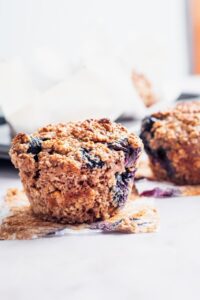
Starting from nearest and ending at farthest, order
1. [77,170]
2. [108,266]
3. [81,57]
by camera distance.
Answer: [108,266]
[77,170]
[81,57]

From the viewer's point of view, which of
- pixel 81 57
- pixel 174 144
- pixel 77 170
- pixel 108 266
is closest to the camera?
pixel 108 266

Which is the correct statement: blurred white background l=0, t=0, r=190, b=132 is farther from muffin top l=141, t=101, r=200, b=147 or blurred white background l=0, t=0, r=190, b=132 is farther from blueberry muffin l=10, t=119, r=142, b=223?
blueberry muffin l=10, t=119, r=142, b=223

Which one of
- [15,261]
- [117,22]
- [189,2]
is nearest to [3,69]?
[15,261]

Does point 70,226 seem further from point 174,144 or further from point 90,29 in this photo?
point 90,29

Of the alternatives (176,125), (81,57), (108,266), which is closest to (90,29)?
(81,57)

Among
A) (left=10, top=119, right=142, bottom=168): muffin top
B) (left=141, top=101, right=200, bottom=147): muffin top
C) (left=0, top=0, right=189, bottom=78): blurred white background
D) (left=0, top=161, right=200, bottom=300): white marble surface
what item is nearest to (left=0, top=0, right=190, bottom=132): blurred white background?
(left=0, top=0, right=189, bottom=78): blurred white background

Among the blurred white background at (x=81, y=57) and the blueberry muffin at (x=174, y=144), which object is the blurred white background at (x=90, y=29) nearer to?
the blurred white background at (x=81, y=57)

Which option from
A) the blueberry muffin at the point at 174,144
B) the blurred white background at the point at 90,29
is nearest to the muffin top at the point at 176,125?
the blueberry muffin at the point at 174,144

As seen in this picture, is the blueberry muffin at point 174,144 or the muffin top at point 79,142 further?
the blueberry muffin at point 174,144
